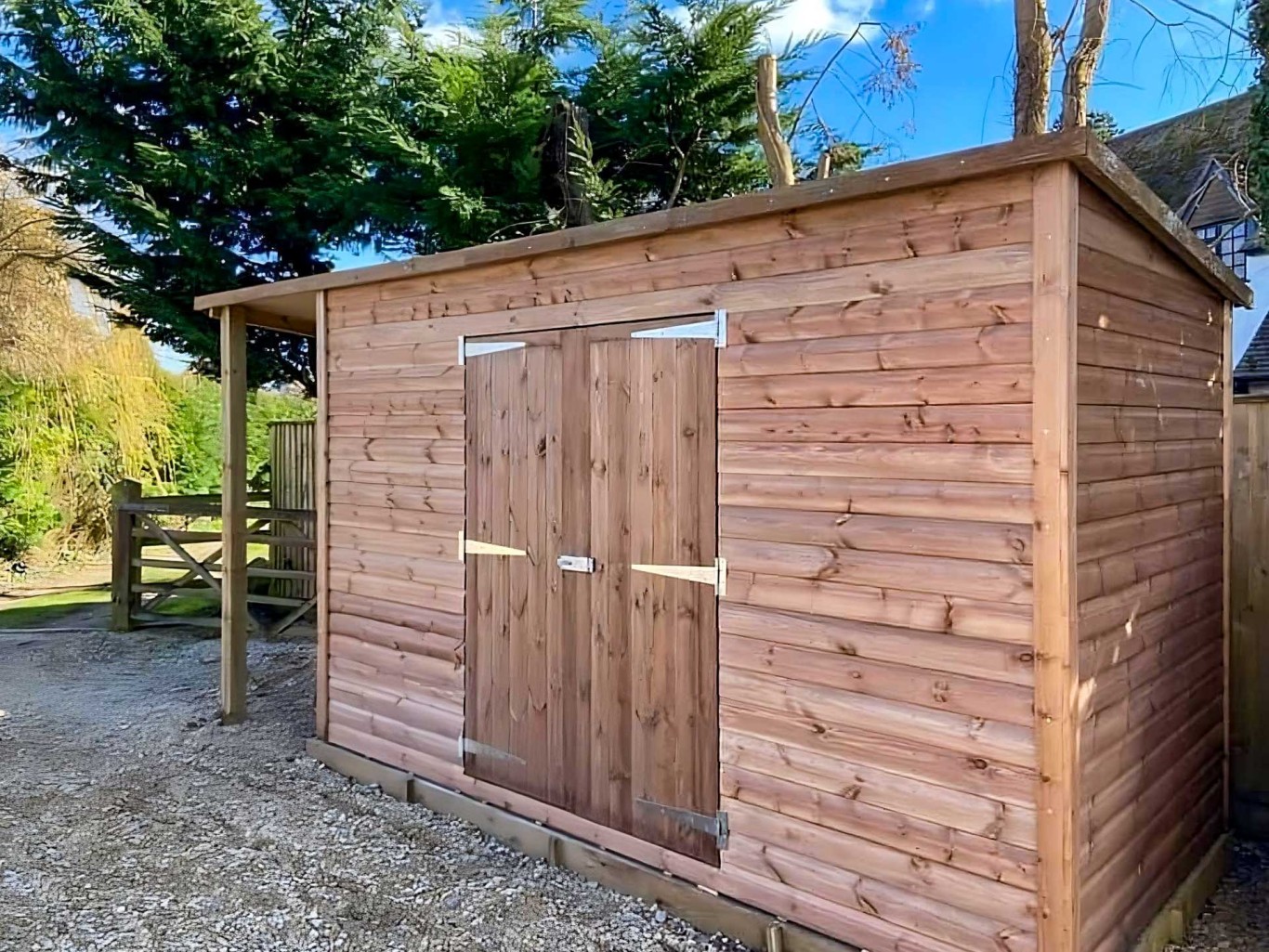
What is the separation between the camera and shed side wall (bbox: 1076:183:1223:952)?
7.48 feet

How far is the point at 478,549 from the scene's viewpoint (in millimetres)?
3520

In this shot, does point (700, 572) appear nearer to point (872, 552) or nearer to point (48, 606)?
point (872, 552)

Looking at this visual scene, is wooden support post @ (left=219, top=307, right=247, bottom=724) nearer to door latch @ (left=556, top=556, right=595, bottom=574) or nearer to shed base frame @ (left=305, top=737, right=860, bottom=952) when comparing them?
shed base frame @ (left=305, top=737, right=860, bottom=952)

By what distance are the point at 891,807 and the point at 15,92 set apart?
8.65 metres

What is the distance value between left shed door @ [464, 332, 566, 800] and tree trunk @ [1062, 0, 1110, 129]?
434cm

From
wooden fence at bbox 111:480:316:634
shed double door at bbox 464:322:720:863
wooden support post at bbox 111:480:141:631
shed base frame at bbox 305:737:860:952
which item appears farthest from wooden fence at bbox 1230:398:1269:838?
wooden support post at bbox 111:480:141:631

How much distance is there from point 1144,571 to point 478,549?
228 centimetres

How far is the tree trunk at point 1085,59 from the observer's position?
5.70 meters

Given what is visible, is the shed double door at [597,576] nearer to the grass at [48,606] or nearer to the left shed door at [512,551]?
the left shed door at [512,551]

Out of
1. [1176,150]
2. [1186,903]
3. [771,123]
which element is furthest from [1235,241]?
[1186,903]

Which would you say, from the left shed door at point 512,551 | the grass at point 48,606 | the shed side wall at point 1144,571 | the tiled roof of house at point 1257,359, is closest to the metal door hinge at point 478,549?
the left shed door at point 512,551

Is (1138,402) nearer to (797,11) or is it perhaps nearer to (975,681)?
(975,681)

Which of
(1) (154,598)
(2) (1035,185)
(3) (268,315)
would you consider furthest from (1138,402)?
(1) (154,598)

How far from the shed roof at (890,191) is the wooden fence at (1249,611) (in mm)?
540
